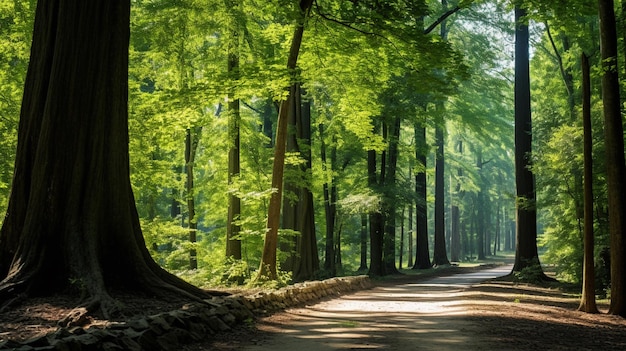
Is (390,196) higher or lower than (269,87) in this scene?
lower

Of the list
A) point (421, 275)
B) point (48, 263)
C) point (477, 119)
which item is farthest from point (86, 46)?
point (477, 119)

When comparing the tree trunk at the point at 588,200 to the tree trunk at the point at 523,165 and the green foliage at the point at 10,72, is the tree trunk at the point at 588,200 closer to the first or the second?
the tree trunk at the point at 523,165

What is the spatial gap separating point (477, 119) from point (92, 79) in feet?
87.1

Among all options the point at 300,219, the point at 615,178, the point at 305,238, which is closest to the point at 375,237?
the point at 305,238

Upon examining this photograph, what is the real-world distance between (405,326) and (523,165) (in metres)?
14.6

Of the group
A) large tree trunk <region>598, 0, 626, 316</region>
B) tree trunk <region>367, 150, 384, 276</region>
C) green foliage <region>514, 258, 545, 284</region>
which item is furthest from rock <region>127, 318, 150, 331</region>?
tree trunk <region>367, 150, 384, 276</region>

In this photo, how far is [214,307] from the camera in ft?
27.7

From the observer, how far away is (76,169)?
798cm

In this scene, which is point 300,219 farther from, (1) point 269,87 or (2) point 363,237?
(2) point 363,237

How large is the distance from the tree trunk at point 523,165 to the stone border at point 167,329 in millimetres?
12569

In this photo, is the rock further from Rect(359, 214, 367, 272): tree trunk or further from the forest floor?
Rect(359, 214, 367, 272): tree trunk

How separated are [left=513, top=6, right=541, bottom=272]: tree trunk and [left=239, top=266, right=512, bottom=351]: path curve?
8180 mm

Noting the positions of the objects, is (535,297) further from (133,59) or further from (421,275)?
(133,59)

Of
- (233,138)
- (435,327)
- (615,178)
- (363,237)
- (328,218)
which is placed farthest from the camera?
(363,237)
